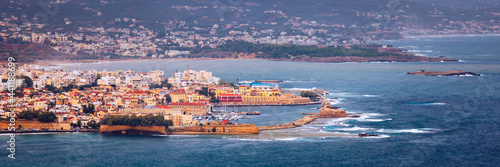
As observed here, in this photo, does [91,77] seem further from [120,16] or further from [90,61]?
[120,16]

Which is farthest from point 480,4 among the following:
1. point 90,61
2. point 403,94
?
point 403,94

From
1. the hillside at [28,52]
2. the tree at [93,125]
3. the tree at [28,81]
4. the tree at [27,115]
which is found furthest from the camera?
the hillside at [28,52]

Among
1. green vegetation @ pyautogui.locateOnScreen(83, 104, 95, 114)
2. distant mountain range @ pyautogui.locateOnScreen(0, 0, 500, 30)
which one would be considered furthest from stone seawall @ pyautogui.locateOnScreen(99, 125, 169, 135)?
distant mountain range @ pyautogui.locateOnScreen(0, 0, 500, 30)

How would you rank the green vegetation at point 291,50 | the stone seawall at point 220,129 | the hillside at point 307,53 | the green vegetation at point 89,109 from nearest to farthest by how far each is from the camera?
the stone seawall at point 220,129
the green vegetation at point 89,109
the hillside at point 307,53
the green vegetation at point 291,50

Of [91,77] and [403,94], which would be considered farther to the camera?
[91,77]

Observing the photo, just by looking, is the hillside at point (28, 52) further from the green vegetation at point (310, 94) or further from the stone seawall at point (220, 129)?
the stone seawall at point (220, 129)

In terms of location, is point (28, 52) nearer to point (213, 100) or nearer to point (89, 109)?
point (213, 100)

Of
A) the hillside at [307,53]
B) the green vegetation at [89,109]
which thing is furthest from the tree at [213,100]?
the hillside at [307,53]
